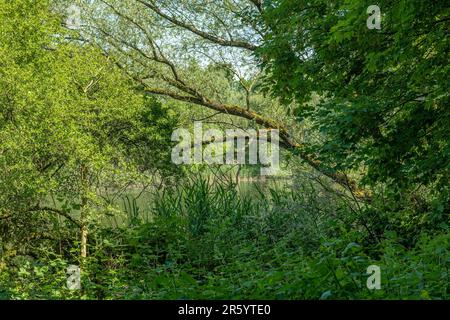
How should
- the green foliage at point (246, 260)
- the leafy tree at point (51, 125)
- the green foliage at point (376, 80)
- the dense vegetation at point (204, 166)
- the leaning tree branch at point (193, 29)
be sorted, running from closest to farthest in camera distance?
the green foliage at point (246, 260), the dense vegetation at point (204, 166), the green foliage at point (376, 80), the leafy tree at point (51, 125), the leaning tree branch at point (193, 29)

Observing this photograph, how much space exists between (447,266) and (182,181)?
1057cm

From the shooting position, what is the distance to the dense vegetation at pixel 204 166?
6.52 m

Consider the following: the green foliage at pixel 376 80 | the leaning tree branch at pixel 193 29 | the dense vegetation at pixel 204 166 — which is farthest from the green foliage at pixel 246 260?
the leaning tree branch at pixel 193 29

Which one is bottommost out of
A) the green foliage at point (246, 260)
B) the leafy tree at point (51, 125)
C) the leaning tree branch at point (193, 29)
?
the green foliage at point (246, 260)

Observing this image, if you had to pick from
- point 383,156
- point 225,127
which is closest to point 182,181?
point 225,127

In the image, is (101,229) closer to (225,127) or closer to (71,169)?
(71,169)

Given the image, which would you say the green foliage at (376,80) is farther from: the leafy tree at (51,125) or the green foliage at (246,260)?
the leafy tree at (51,125)

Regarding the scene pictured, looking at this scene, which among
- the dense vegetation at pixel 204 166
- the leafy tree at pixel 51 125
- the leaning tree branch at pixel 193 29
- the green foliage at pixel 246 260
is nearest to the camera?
the green foliage at pixel 246 260

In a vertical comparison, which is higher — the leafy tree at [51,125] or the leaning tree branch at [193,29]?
the leaning tree branch at [193,29]

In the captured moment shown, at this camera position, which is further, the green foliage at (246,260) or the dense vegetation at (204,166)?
the dense vegetation at (204,166)

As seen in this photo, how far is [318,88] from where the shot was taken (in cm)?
948

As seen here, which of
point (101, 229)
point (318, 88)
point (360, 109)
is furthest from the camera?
point (101, 229)

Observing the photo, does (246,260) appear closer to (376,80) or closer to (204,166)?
(376,80)

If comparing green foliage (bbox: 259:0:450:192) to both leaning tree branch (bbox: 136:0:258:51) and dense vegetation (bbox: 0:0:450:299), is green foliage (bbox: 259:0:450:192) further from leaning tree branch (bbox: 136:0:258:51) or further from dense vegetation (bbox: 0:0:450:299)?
leaning tree branch (bbox: 136:0:258:51)
